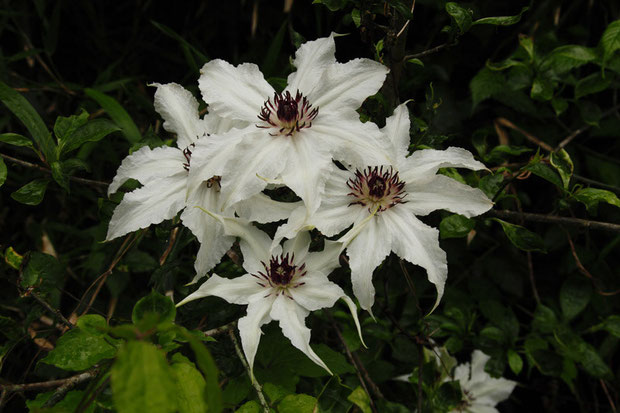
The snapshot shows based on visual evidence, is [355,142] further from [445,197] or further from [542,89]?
[542,89]

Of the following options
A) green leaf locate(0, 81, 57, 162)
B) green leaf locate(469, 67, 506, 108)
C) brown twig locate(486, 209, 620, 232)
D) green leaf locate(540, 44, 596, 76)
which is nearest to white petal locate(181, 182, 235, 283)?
green leaf locate(0, 81, 57, 162)

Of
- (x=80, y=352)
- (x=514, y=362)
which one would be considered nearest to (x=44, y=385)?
(x=80, y=352)

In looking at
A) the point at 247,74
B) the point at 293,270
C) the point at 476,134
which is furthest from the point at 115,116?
the point at 476,134

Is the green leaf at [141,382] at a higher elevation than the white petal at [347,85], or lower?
lower

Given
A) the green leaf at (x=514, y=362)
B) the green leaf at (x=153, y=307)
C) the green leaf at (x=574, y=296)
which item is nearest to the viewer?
the green leaf at (x=153, y=307)

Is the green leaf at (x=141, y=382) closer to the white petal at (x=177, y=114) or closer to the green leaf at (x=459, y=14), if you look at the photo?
the white petal at (x=177, y=114)

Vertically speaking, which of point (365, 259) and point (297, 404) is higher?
point (365, 259)

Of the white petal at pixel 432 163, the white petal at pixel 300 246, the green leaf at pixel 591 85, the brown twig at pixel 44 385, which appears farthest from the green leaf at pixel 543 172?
the brown twig at pixel 44 385

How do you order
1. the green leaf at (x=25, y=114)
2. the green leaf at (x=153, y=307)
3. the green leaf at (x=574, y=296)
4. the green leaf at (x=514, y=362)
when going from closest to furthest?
the green leaf at (x=153, y=307) → the green leaf at (x=25, y=114) → the green leaf at (x=514, y=362) → the green leaf at (x=574, y=296)
